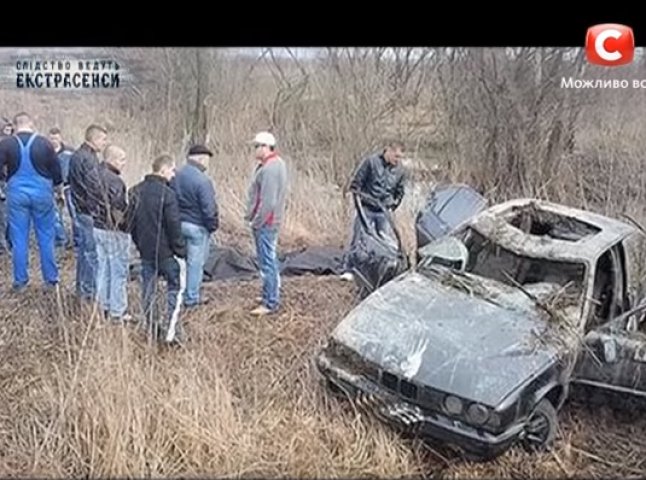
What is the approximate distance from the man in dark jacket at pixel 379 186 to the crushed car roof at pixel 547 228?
0.43 m

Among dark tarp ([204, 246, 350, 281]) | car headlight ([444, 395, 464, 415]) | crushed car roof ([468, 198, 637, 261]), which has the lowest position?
car headlight ([444, 395, 464, 415])

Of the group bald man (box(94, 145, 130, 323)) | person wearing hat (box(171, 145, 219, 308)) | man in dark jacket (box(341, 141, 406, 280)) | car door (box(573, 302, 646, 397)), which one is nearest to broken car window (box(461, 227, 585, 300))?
car door (box(573, 302, 646, 397))

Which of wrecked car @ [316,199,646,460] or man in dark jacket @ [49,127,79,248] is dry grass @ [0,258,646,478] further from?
man in dark jacket @ [49,127,79,248]

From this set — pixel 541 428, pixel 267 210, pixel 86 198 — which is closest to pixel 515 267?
pixel 541 428

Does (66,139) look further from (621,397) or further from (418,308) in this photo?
(621,397)

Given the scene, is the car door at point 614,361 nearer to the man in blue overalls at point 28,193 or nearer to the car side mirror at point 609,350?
the car side mirror at point 609,350

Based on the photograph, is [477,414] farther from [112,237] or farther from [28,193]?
[28,193]

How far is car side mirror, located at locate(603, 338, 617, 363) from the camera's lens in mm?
3639

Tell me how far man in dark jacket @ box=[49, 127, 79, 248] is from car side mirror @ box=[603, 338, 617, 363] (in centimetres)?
259

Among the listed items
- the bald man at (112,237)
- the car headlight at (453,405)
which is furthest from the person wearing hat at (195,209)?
the car headlight at (453,405)

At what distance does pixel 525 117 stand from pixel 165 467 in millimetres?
2316
